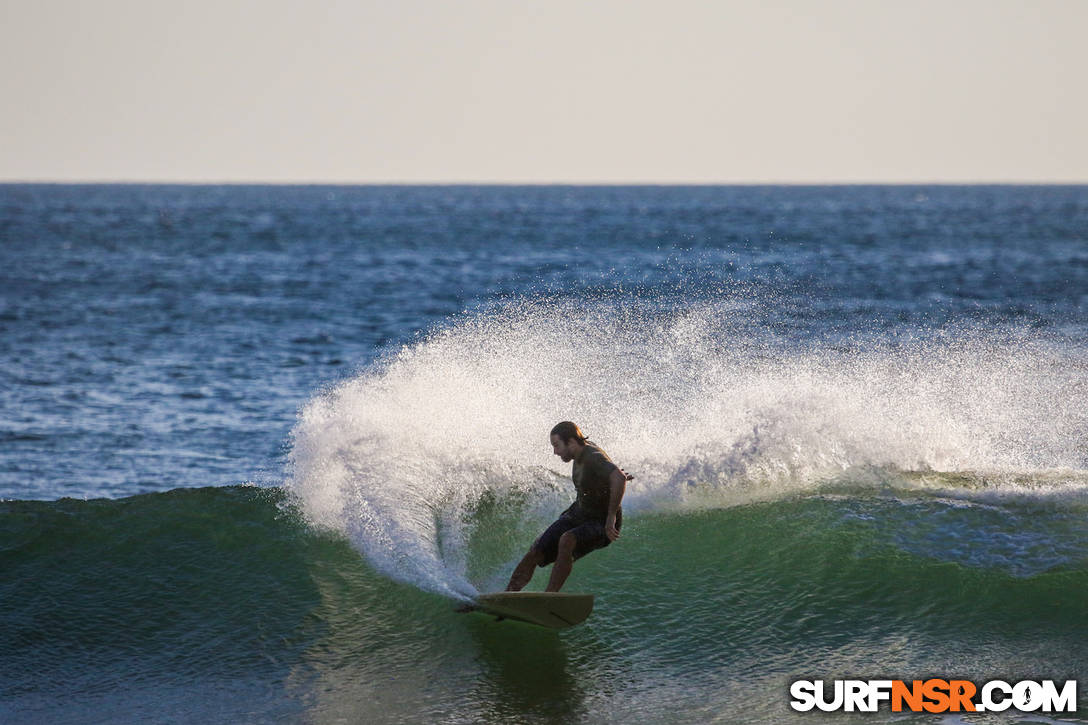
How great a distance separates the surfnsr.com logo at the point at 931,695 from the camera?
7.78 meters

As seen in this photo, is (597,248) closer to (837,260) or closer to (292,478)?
(837,260)

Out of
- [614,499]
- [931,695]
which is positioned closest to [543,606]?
[614,499]

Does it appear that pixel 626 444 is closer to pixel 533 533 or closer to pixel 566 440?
pixel 533 533

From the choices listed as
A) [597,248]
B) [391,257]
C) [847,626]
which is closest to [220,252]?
[391,257]

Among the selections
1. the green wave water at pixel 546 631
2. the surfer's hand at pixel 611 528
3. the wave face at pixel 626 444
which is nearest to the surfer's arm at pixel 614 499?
the surfer's hand at pixel 611 528

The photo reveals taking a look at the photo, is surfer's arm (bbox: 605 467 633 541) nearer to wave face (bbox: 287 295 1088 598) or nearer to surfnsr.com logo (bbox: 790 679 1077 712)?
wave face (bbox: 287 295 1088 598)

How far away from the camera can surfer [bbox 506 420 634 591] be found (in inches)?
348

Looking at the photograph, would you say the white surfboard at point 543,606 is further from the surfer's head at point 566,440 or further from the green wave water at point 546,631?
the surfer's head at point 566,440

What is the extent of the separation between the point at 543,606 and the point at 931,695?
9.36ft

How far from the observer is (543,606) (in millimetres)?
8633

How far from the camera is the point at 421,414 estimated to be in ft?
40.8

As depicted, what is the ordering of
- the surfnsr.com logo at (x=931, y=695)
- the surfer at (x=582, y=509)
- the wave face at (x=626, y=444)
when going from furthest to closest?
the wave face at (x=626, y=444)
the surfer at (x=582, y=509)
the surfnsr.com logo at (x=931, y=695)

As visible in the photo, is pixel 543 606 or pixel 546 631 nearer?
pixel 543 606

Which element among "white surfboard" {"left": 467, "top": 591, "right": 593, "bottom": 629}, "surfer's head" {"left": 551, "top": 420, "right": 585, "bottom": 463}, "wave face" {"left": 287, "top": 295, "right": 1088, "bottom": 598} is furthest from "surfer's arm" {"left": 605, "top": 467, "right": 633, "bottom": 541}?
Result: "wave face" {"left": 287, "top": 295, "right": 1088, "bottom": 598}
